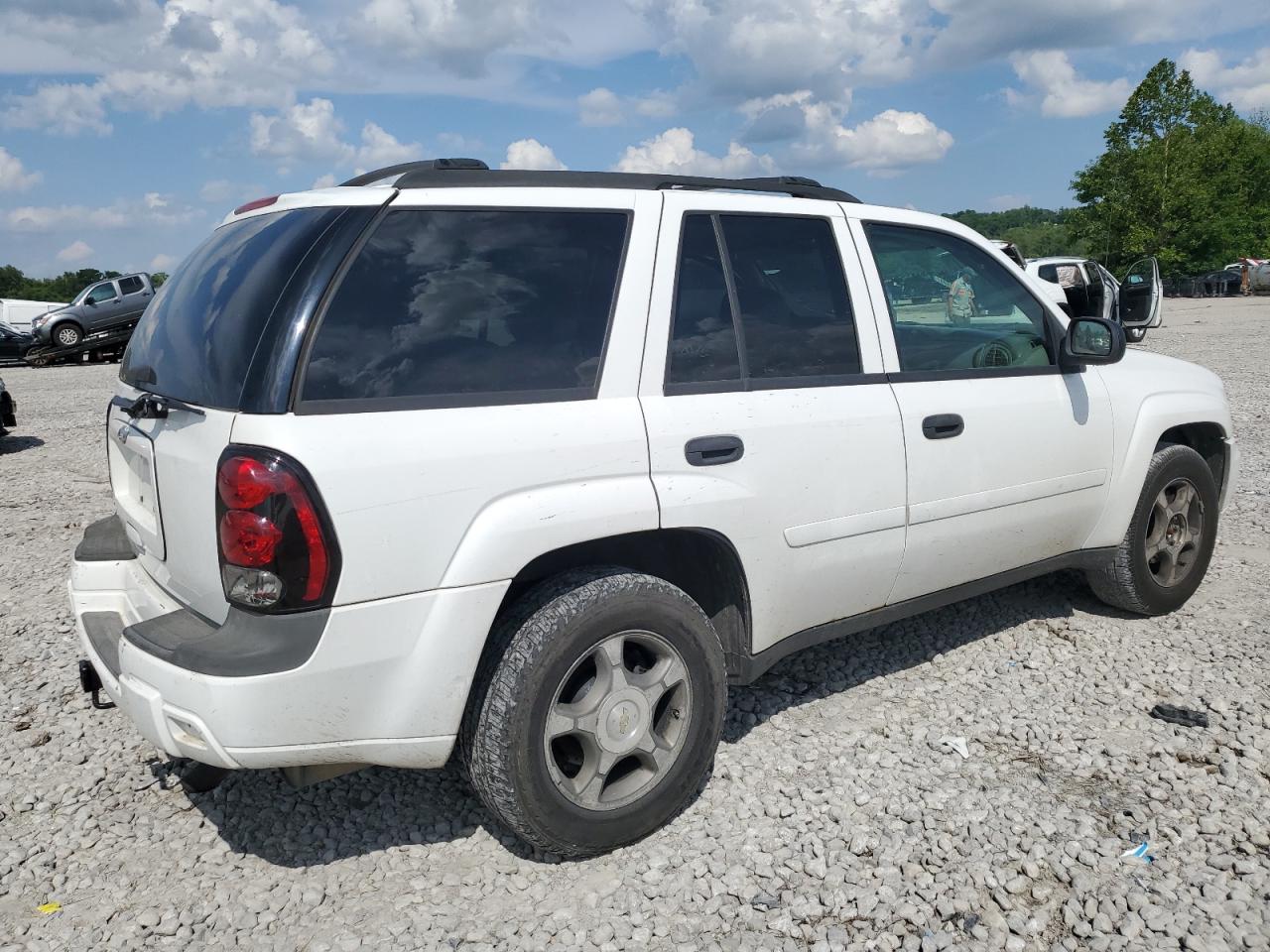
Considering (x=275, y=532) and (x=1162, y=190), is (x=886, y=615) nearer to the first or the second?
(x=275, y=532)

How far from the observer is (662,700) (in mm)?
3092

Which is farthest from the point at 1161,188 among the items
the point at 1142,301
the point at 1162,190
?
the point at 1142,301

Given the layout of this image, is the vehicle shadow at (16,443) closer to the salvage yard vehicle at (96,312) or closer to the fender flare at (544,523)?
the fender flare at (544,523)

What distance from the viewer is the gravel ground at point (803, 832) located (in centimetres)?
269

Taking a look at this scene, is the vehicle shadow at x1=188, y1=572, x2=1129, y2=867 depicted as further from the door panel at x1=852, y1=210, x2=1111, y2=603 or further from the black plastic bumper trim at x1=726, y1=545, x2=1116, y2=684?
the door panel at x1=852, y1=210, x2=1111, y2=603

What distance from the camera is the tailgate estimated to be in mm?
2545

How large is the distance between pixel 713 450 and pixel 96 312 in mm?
25752

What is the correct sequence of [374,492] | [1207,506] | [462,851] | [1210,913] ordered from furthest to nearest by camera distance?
[1207,506], [462,851], [1210,913], [374,492]

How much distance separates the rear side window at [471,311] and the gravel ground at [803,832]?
1.41 meters

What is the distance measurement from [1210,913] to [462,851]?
6.82ft

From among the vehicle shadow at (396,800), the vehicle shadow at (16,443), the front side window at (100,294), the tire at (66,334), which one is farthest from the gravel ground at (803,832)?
the front side window at (100,294)

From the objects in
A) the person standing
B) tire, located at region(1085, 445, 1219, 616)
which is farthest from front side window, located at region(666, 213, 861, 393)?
tire, located at region(1085, 445, 1219, 616)

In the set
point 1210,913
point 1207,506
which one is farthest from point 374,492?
point 1207,506

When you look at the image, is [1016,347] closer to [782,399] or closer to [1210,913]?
[782,399]
